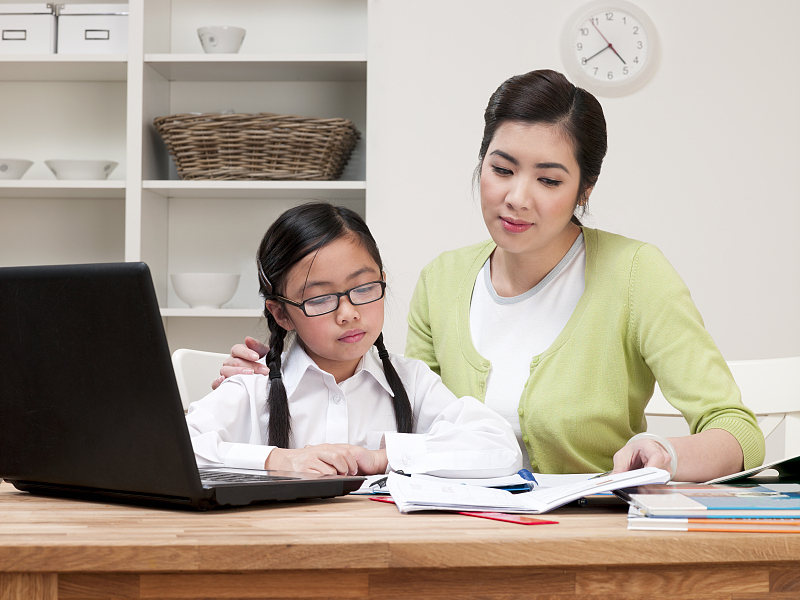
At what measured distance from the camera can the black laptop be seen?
663 mm

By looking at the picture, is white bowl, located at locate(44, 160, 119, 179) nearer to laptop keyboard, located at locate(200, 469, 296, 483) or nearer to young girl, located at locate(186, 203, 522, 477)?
young girl, located at locate(186, 203, 522, 477)

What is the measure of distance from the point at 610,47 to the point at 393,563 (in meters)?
2.39

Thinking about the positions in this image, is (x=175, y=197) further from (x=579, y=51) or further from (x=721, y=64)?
(x=721, y=64)

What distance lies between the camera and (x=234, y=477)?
2.73 feet

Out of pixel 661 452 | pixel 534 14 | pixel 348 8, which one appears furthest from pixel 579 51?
pixel 661 452

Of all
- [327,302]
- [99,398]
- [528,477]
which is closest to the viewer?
[99,398]

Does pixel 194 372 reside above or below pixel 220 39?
below

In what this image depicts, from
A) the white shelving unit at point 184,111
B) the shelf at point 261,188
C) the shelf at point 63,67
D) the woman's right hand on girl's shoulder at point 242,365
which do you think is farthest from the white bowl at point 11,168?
the woman's right hand on girl's shoulder at point 242,365

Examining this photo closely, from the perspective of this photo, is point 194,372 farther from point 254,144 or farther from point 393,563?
point 393,563

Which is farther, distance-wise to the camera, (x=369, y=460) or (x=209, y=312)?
(x=209, y=312)

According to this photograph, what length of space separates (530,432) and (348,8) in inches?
78.9

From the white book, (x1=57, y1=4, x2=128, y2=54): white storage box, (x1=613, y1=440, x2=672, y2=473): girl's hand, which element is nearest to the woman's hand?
(x1=613, y1=440, x2=672, y2=473): girl's hand

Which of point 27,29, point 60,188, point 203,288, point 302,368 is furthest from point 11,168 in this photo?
point 302,368

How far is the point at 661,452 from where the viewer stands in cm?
93
